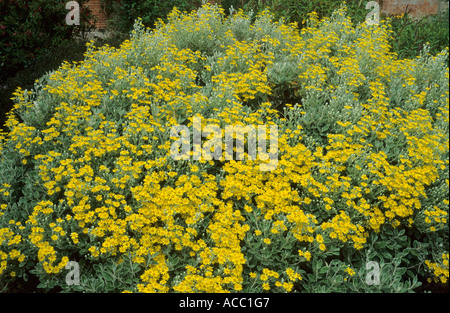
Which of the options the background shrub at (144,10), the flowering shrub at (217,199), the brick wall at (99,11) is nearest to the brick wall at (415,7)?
the brick wall at (99,11)

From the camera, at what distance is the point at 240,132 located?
420 cm

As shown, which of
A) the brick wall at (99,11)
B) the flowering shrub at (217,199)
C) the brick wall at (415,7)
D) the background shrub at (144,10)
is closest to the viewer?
the flowering shrub at (217,199)

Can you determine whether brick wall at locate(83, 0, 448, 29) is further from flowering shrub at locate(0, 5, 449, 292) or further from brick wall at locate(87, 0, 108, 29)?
flowering shrub at locate(0, 5, 449, 292)

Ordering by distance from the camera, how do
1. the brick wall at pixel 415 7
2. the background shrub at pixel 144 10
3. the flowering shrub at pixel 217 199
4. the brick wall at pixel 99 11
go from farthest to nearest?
1. the brick wall at pixel 99 11
2. the brick wall at pixel 415 7
3. the background shrub at pixel 144 10
4. the flowering shrub at pixel 217 199

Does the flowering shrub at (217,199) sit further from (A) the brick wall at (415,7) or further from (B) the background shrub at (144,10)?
Result: (A) the brick wall at (415,7)

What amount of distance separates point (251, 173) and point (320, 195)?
2.28 ft

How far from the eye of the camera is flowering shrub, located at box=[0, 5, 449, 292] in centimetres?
329

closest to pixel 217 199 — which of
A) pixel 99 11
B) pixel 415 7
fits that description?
pixel 415 7

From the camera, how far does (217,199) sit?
11.8ft

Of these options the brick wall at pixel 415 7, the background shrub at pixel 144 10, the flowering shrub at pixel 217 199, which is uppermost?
the brick wall at pixel 415 7

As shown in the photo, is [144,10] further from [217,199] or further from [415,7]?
[415,7]

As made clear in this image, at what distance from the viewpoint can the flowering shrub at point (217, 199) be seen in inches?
129

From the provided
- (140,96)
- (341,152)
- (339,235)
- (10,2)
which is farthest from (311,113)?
(10,2)

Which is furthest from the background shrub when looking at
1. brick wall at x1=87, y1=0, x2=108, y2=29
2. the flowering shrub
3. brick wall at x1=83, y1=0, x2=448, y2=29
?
the flowering shrub
